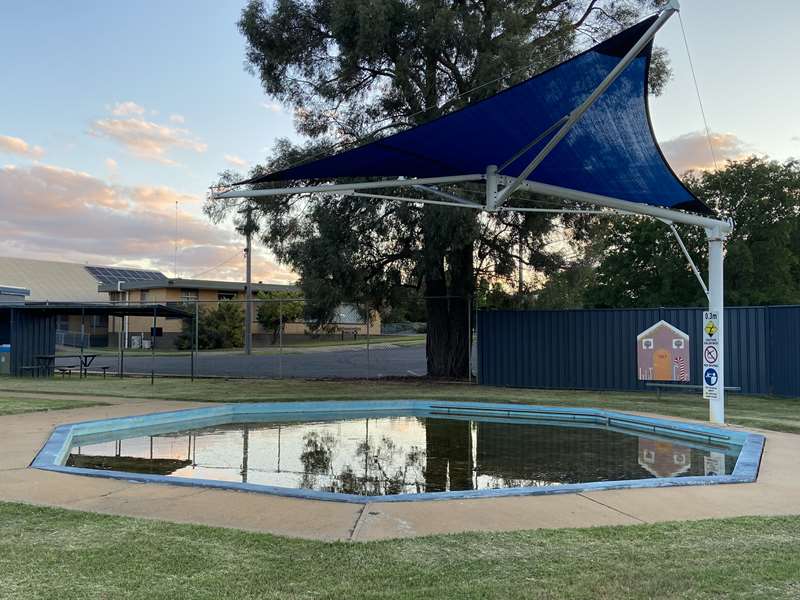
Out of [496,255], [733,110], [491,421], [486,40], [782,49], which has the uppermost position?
[486,40]

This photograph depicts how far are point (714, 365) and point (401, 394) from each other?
23.3 feet

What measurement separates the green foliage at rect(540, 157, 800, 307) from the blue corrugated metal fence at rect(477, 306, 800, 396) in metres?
13.8

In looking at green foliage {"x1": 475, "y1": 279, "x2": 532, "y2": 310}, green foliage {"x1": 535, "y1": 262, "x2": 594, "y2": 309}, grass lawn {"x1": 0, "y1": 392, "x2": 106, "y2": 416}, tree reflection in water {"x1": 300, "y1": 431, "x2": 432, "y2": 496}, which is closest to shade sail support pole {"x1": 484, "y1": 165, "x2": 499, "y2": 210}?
tree reflection in water {"x1": 300, "y1": 431, "x2": 432, "y2": 496}

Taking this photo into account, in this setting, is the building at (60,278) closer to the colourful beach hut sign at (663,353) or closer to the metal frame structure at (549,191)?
the colourful beach hut sign at (663,353)

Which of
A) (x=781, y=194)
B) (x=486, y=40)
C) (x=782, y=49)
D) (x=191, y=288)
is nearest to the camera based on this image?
(x=782, y=49)

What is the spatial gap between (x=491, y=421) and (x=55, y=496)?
327 inches

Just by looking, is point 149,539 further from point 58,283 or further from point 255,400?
point 58,283

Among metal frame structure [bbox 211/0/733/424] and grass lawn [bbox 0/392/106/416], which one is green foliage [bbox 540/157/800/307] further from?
grass lawn [bbox 0/392/106/416]

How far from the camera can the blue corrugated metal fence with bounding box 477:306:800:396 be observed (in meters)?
15.4

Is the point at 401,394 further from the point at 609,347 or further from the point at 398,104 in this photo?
the point at 398,104

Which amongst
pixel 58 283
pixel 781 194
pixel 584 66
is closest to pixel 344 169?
pixel 584 66

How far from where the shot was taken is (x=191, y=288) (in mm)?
46781

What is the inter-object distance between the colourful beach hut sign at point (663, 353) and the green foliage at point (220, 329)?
2984 centimetres

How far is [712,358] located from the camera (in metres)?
10.6
